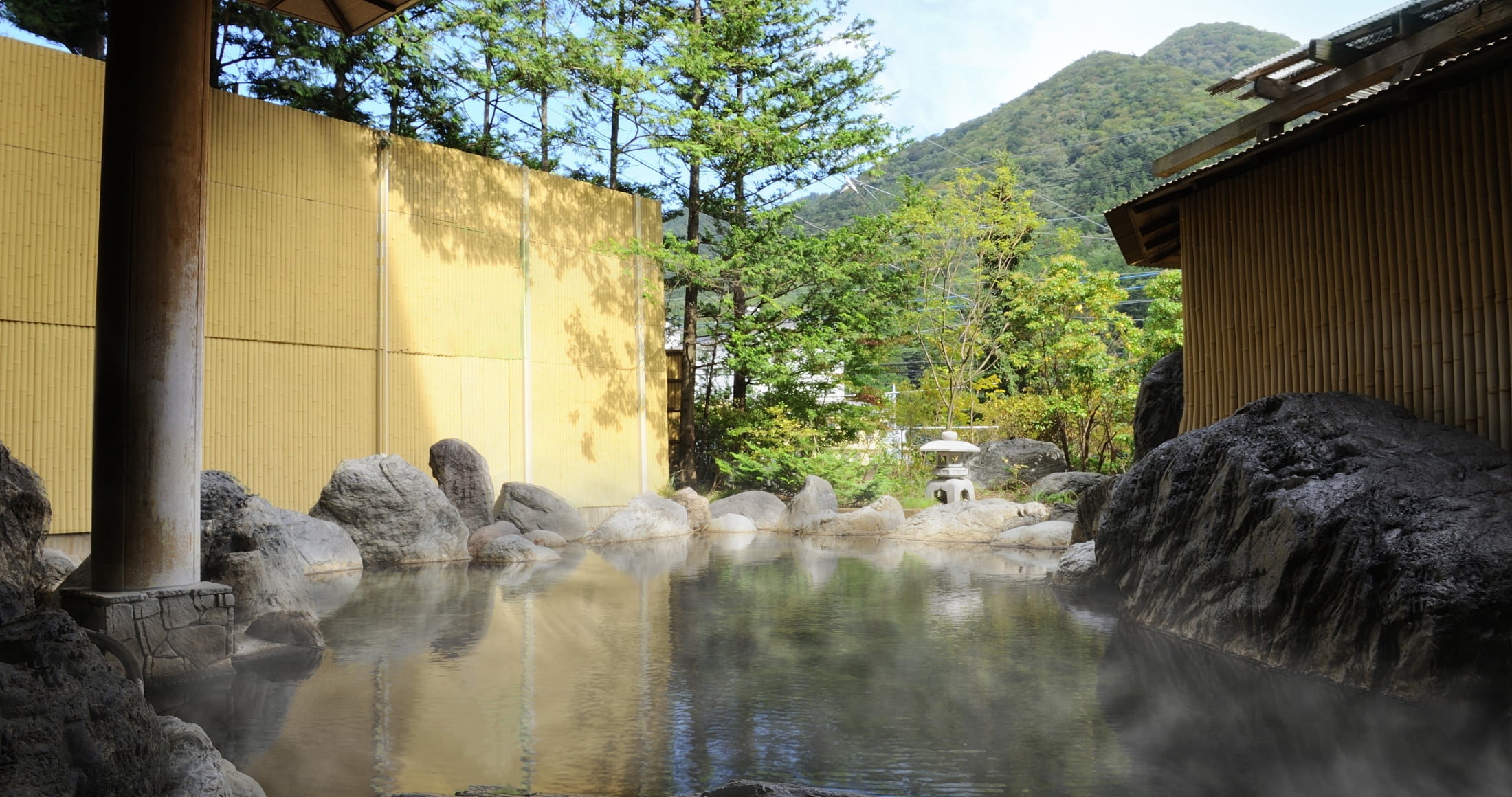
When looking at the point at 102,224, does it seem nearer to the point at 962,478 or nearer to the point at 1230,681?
the point at 1230,681

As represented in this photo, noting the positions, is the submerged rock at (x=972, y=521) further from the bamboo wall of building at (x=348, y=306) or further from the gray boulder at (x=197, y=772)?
the gray boulder at (x=197, y=772)

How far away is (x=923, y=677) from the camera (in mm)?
5125

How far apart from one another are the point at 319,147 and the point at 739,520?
7350 millimetres

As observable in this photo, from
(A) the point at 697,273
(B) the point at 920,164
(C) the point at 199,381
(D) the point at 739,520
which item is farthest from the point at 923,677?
(B) the point at 920,164

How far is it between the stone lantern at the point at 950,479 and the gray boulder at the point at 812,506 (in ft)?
5.10

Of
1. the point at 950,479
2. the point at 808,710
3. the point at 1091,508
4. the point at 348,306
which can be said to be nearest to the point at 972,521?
the point at 950,479

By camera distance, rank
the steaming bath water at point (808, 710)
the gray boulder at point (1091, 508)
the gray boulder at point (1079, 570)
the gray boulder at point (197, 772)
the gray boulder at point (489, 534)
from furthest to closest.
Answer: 1. the gray boulder at point (489, 534)
2. the gray boulder at point (1091, 508)
3. the gray boulder at point (1079, 570)
4. the steaming bath water at point (808, 710)
5. the gray boulder at point (197, 772)

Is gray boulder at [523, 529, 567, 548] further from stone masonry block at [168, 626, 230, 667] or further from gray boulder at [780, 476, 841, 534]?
stone masonry block at [168, 626, 230, 667]

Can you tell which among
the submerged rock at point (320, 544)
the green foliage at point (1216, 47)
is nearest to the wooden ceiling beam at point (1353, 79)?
the submerged rock at point (320, 544)

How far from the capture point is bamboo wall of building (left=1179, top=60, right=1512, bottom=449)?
5316 mm

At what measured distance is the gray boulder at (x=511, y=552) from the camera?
1083 centimetres

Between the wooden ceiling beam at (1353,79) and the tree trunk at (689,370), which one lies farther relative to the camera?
the tree trunk at (689,370)

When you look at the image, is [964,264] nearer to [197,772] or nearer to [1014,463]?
[1014,463]

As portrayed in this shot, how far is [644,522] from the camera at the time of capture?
1342cm
